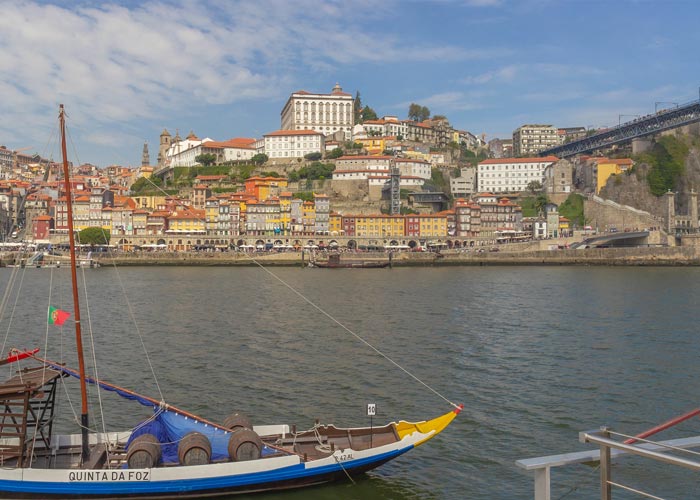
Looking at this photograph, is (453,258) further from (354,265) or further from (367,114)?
(367,114)

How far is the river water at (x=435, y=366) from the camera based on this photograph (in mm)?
11094

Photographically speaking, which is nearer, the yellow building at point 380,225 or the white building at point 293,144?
the yellow building at point 380,225

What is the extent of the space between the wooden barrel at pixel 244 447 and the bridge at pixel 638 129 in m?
89.1

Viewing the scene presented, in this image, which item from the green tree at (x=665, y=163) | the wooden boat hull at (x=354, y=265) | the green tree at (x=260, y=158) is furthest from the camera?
the green tree at (x=260, y=158)

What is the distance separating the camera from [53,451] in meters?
10.0

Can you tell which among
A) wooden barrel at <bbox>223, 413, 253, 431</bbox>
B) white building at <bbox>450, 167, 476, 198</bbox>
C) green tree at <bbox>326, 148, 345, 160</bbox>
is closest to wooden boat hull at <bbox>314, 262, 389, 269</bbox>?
green tree at <bbox>326, 148, 345, 160</bbox>

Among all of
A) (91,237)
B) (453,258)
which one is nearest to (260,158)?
(91,237)

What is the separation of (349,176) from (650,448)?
9084 cm

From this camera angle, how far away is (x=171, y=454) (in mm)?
9930

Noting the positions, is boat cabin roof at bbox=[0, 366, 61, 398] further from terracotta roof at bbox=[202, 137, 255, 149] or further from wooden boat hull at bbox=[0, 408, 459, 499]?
terracotta roof at bbox=[202, 137, 255, 149]

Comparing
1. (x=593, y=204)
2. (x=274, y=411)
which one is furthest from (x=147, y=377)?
(x=593, y=204)

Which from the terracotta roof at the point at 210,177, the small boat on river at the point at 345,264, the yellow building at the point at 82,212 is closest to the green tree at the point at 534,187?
the small boat on river at the point at 345,264

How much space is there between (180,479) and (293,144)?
9662 cm

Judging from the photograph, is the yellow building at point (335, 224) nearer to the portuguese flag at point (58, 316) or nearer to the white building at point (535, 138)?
the white building at point (535, 138)
